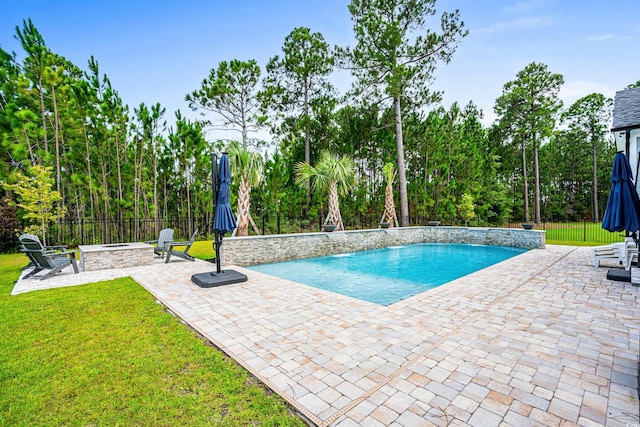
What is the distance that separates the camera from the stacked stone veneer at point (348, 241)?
853cm

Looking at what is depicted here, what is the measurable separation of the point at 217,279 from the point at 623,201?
7.42 meters

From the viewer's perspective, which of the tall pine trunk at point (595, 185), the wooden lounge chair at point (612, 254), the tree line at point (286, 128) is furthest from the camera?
the tall pine trunk at point (595, 185)

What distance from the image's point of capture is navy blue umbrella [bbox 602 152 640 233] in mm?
4934

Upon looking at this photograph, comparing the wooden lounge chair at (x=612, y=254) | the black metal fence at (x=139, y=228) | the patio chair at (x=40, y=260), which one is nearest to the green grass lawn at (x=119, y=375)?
the patio chair at (x=40, y=260)

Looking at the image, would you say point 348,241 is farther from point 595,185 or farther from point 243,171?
point 595,185

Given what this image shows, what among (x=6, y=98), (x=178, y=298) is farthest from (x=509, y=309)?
(x=6, y=98)

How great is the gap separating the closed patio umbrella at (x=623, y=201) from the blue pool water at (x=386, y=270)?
3.23m

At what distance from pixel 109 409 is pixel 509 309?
15.2 ft

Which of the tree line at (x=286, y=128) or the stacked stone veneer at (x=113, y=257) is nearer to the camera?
the stacked stone veneer at (x=113, y=257)

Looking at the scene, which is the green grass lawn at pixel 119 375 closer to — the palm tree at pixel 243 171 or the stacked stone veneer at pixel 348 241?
the stacked stone veneer at pixel 348 241

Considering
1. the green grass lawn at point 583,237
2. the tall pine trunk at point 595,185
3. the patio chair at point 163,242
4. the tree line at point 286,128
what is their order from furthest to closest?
the tall pine trunk at point 595,185 < the green grass lawn at point 583,237 < the tree line at point 286,128 < the patio chair at point 163,242

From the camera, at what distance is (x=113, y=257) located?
7.20 metres

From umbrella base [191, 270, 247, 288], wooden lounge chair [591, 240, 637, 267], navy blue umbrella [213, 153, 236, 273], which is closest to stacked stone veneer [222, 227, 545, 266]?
umbrella base [191, 270, 247, 288]

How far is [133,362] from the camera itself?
8.92ft
